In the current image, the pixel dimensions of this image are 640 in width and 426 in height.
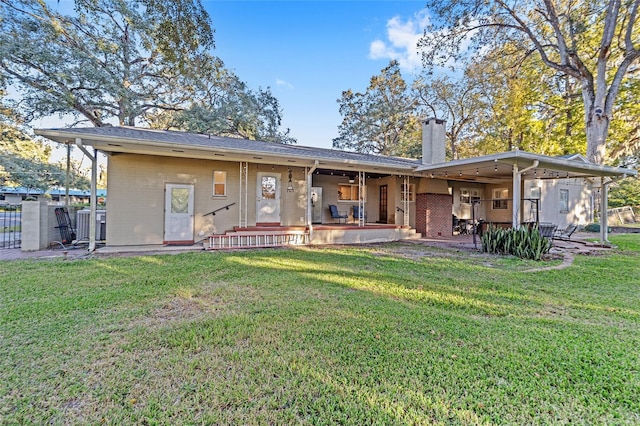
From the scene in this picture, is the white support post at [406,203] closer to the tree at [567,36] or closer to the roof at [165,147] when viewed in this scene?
the roof at [165,147]

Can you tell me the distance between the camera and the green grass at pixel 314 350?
198 cm

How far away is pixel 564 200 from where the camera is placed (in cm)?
1647

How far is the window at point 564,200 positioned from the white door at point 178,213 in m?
19.1

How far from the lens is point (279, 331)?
3.14 metres

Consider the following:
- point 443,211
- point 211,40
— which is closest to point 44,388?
point 211,40

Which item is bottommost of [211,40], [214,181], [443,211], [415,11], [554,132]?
[443,211]

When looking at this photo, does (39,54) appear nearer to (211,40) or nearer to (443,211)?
(211,40)

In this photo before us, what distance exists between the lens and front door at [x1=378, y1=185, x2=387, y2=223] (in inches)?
520

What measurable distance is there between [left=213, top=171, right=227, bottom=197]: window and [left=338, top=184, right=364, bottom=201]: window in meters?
4.99

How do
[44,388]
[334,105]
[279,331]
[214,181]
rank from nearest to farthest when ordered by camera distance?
1. [44,388]
2. [279,331]
3. [214,181]
4. [334,105]

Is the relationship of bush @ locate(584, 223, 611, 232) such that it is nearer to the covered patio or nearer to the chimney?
the covered patio

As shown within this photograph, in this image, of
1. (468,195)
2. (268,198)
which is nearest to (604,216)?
(468,195)

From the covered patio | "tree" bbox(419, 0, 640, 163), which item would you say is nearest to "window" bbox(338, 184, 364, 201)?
the covered patio

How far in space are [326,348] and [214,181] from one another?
8.02 metres
